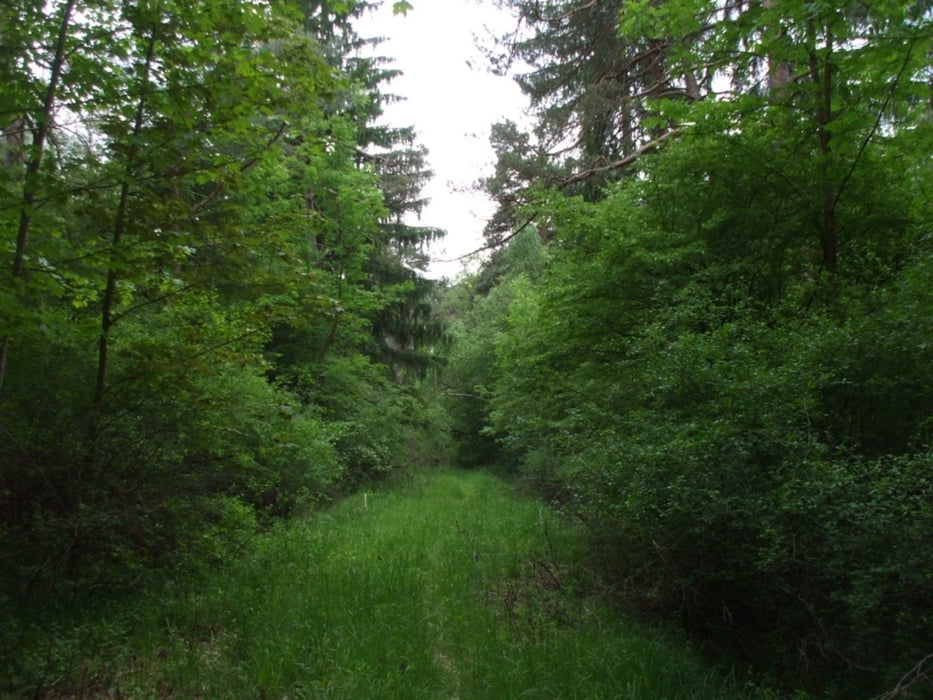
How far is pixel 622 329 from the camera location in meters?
8.24

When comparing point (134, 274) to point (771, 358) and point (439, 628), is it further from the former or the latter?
point (771, 358)

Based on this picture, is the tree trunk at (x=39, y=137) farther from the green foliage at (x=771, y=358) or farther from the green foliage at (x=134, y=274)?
the green foliage at (x=771, y=358)

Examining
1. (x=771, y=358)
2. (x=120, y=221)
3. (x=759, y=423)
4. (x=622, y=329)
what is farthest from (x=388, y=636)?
(x=622, y=329)

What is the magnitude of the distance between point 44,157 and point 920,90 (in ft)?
24.4

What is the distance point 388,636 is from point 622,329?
Answer: 16.9 ft

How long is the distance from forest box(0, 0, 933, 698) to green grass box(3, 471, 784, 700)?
0.42 meters

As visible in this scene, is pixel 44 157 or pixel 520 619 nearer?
pixel 44 157

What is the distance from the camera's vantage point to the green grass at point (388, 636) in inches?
158

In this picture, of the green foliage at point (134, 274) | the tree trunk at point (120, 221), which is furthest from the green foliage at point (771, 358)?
the tree trunk at point (120, 221)

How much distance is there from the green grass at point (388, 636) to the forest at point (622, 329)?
0.42 m

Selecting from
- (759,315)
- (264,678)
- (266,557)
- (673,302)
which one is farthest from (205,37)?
(759,315)

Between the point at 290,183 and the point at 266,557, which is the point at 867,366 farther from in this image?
the point at 290,183

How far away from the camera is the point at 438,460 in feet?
76.5

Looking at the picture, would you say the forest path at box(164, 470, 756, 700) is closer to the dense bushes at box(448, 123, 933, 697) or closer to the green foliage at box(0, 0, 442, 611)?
the dense bushes at box(448, 123, 933, 697)
